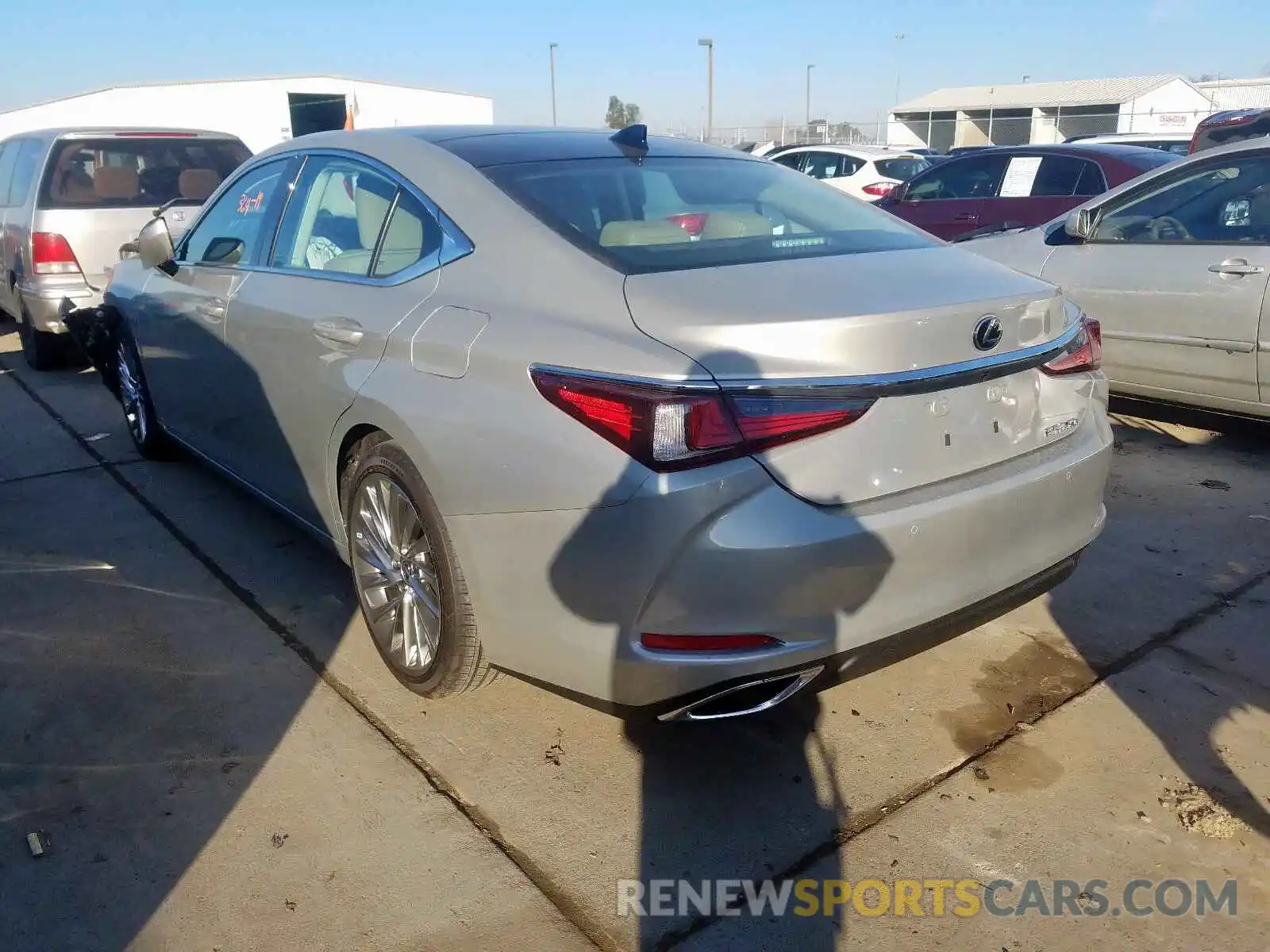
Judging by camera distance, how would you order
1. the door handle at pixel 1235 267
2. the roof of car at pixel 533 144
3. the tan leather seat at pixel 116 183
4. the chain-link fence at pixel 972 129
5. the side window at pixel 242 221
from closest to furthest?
the roof of car at pixel 533 144 < the side window at pixel 242 221 < the door handle at pixel 1235 267 < the tan leather seat at pixel 116 183 < the chain-link fence at pixel 972 129

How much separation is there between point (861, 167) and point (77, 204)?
10911 mm

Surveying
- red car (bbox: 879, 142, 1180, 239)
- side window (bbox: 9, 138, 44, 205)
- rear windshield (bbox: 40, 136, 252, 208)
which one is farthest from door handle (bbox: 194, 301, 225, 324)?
red car (bbox: 879, 142, 1180, 239)

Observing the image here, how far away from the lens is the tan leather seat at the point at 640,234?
258 centimetres

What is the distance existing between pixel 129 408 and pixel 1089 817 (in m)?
4.71

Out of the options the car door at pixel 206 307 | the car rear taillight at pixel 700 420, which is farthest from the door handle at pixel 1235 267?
the car door at pixel 206 307

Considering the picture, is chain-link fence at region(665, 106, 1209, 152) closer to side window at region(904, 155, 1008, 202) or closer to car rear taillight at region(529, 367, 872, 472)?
side window at region(904, 155, 1008, 202)

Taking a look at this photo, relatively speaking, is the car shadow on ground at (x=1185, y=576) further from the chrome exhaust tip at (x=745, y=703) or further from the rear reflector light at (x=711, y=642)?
the rear reflector light at (x=711, y=642)

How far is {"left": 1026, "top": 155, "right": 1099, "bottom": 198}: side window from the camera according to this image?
7.64 meters

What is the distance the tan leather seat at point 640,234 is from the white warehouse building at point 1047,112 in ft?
103

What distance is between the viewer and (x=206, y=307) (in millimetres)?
3910

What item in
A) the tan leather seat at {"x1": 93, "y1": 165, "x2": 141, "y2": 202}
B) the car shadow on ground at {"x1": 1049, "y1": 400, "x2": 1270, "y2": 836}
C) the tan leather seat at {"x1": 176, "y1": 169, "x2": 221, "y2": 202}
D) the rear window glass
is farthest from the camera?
the rear window glass

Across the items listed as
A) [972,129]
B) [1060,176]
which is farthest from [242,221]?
[972,129]

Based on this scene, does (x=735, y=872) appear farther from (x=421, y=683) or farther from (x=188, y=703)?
(x=188, y=703)

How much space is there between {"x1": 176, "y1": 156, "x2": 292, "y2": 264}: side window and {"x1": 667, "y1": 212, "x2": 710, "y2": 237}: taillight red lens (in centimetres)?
158
